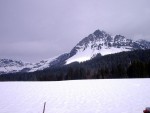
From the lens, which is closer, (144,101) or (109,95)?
(144,101)

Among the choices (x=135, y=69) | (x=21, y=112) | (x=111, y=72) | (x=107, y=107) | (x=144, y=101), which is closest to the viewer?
(x=21, y=112)

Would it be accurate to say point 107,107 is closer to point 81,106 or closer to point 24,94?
point 81,106

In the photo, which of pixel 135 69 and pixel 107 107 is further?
pixel 135 69

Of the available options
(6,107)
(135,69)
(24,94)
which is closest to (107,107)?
(6,107)

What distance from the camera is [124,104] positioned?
27.3 meters

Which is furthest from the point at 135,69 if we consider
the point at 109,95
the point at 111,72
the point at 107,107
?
the point at 107,107

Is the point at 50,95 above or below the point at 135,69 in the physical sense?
below

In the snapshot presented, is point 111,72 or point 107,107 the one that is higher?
point 111,72

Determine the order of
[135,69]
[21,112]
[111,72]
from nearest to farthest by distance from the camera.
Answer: [21,112]
[135,69]
[111,72]

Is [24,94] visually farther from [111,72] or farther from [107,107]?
[111,72]

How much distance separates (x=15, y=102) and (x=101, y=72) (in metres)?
103

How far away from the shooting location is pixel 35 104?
93.9ft

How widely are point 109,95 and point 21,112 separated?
14275 millimetres

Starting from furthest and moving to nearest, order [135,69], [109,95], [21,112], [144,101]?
1. [135,69]
2. [109,95]
3. [144,101]
4. [21,112]
